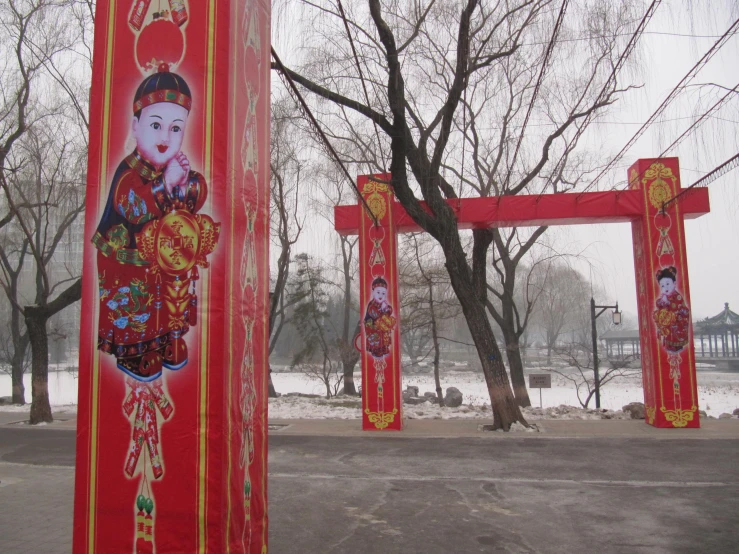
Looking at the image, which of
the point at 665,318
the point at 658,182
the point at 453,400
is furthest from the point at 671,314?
the point at 453,400

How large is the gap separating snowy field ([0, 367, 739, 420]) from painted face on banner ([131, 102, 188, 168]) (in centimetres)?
1146

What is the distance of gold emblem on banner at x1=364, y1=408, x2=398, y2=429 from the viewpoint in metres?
11.6

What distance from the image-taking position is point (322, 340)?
74.9ft

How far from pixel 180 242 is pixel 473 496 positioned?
A: 4646mm

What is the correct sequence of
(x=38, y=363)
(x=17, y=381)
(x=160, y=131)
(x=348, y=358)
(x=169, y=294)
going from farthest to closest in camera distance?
(x=348, y=358)
(x=17, y=381)
(x=38, y=363)
(x=160, y=131)
(x=169, y=294)

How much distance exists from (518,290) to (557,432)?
38.5ft

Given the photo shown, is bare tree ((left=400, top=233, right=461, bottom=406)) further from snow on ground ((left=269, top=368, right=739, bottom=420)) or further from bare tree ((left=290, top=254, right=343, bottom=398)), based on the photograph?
bare tree ((left=290, top=254, right=343, bottom=398))

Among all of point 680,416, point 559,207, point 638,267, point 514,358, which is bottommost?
point 680,416

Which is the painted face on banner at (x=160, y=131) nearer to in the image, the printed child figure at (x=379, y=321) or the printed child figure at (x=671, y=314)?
the printed child figure at (x=379, y=321)

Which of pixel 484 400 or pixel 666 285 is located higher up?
pixel 666 285

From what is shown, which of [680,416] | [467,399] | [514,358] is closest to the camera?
[680,416]

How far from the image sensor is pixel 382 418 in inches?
458

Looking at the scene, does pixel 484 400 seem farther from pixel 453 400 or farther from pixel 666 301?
pixel 666 301

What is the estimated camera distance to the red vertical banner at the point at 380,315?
38.1 feet
